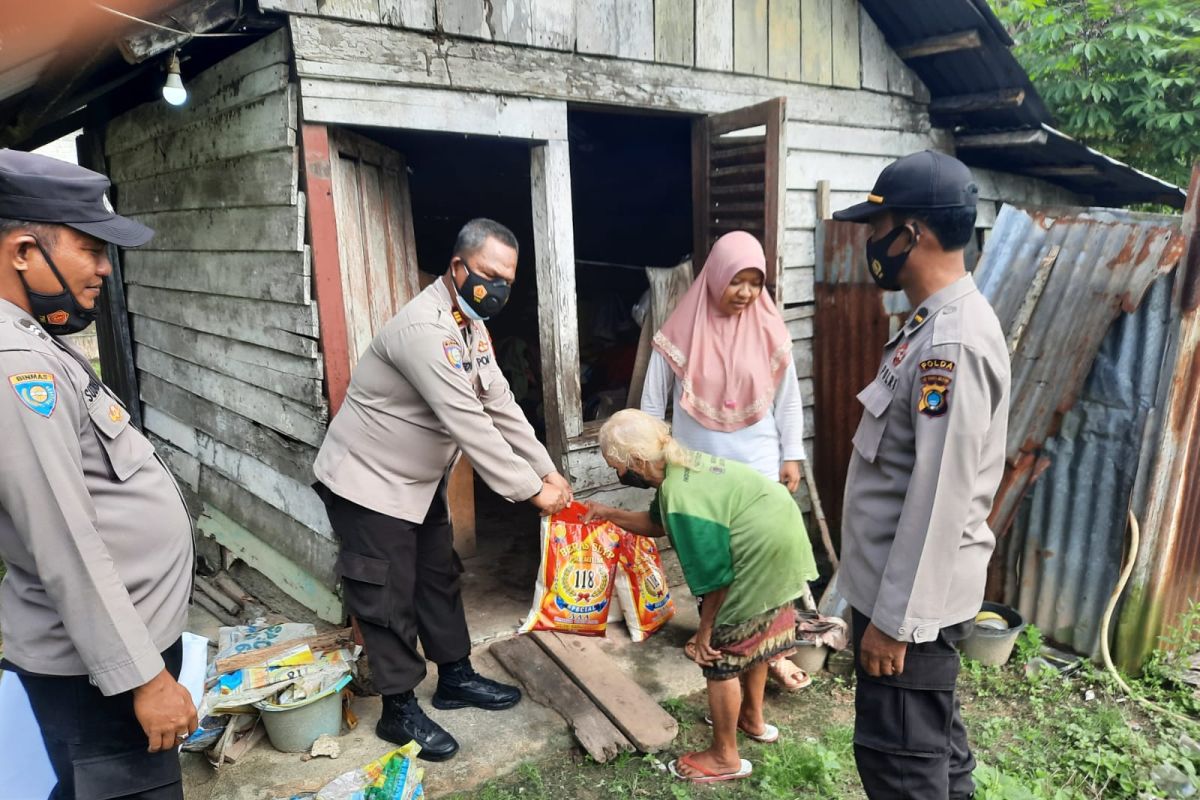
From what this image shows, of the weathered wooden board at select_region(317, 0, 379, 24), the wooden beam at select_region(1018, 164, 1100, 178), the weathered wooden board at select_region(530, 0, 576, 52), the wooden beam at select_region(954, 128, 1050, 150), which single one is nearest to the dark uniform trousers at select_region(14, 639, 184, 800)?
the weathered wooden board at select_region(317, 0, 379, 24)

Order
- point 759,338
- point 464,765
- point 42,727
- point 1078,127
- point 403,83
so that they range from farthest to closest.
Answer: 1. point 1078,127
2. point 759,338
3. point 403,83
4. point 464,765
5. point 42,727

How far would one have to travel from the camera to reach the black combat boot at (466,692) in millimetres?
3418

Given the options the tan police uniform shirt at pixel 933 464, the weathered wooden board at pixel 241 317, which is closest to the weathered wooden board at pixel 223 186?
the weathered wooden board at pixel 241 317

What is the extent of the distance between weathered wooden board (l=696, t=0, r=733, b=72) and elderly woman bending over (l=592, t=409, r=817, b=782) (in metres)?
2.71

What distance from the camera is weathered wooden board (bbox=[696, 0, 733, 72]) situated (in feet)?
14.5

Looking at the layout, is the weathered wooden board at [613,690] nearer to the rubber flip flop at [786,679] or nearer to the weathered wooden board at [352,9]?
the rubber flip flop at [786,679]

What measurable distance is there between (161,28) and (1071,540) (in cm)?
479

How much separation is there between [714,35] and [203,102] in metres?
2.87

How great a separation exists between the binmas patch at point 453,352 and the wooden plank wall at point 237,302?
0.94m

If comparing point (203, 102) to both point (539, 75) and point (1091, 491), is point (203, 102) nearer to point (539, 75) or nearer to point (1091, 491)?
point (539, 75)

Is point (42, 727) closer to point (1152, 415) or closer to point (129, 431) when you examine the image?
point (129, 431)

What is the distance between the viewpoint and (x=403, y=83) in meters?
3.46

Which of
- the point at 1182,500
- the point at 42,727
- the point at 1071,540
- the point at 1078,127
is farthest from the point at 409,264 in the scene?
the point at 1078,127

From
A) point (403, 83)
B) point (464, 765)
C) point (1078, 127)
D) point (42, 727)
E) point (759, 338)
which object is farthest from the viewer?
point (1078, 127)
